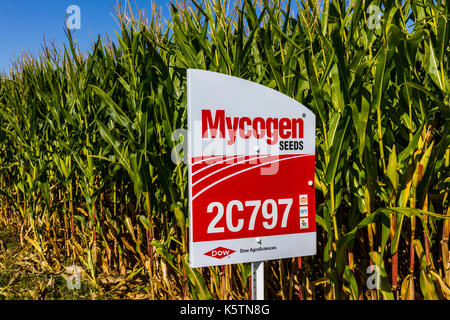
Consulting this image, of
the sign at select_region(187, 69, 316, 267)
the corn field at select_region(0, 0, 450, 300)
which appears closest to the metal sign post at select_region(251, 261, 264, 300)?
the sign at select_region(187, 69, 316, 267)

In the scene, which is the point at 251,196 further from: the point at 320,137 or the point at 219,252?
the point at 320,137

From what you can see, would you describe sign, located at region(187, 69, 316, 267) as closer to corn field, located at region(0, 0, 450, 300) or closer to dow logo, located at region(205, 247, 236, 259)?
dow logo, located at region(205, 247, 236, 259)

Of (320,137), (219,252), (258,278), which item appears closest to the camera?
(219,252)

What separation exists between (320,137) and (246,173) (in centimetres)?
90

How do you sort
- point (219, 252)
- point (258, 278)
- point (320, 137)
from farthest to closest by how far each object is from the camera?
point (320, 137) → point (258, 278) → point (219, 252)

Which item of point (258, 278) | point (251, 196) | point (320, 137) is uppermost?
point (320, 137)

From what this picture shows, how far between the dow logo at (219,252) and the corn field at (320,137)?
0.59 metres

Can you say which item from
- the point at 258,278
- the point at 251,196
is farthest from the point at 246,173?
the point at 258,278

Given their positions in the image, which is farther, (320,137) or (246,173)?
(320,137)

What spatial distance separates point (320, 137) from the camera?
2133 millimetres

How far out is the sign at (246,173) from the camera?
1312mm

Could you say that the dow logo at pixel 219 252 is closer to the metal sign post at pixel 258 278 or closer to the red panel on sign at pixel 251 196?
the red panel on sign at pixel 251 196

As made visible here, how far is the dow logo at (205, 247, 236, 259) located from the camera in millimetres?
1322
